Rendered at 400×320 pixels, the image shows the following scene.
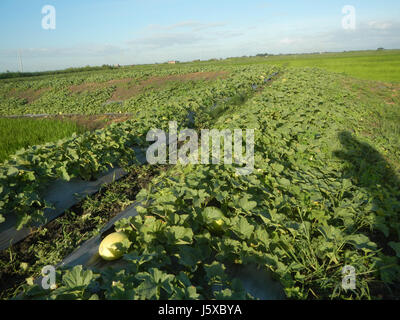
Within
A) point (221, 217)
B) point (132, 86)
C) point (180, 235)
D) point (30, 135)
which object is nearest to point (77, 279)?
point (180, 235)

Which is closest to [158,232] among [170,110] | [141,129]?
[141,129]

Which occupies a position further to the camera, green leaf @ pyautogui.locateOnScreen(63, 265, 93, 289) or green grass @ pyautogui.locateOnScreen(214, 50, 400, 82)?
green grass @ pyautogui.locateOnScreen(214, 50, 400, 82)

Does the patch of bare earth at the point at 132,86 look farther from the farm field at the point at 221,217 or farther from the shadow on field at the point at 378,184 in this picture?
the shadow on field at the point at 378,184

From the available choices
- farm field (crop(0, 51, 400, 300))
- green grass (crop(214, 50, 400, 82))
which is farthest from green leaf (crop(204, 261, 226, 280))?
green grass (crop(214, 50, 400, 82))

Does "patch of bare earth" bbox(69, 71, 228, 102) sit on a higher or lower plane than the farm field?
higher

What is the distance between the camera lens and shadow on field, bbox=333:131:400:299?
2.36m

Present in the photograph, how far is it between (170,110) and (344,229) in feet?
17.2

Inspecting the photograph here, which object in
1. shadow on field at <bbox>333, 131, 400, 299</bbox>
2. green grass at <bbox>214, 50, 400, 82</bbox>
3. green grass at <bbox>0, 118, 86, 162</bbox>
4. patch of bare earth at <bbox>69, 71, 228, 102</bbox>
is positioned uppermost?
green grass at <bbox>214, 50, 400, 82</bbox>

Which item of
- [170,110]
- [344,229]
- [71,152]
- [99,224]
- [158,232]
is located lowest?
[99,224]

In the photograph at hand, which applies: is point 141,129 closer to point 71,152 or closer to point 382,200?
point 71,152

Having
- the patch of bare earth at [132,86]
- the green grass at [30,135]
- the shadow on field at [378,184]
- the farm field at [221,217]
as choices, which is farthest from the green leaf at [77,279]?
the patch of bare earth at [132,86]

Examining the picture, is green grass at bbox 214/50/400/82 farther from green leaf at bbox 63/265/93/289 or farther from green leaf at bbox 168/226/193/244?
green leaf at bbox 63/265/93/289

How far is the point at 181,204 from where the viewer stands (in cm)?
234

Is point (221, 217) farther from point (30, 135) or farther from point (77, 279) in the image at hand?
point (30, 135)
